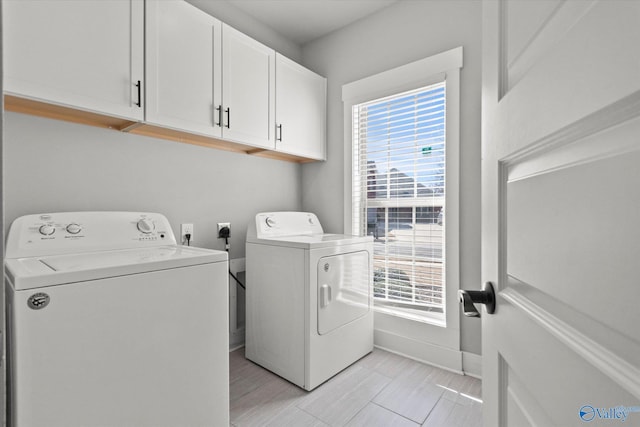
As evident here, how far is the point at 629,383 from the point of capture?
0.95 ft

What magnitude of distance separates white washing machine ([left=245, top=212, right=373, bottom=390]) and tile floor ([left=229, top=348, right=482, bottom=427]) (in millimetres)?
93

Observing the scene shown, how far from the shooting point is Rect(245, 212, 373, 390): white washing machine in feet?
6.01

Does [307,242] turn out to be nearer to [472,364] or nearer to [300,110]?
[300,110]

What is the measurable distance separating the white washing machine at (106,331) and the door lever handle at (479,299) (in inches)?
40.6

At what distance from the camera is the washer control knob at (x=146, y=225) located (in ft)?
5.48

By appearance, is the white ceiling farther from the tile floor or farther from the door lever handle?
the tile floor

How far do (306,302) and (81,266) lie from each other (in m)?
1.13

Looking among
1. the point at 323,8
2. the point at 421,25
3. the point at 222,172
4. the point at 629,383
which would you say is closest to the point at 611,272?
the point at 629,383

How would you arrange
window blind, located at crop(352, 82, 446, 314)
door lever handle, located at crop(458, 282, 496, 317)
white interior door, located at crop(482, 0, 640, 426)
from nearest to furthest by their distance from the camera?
white interior door, located at crop(482, 0, 640, 426) → door lever handle, located at crop(458, 282, 496, 317) → window blind, located at crop(352, 82, 446, 314)

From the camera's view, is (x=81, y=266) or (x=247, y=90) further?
(x=247, y=90)

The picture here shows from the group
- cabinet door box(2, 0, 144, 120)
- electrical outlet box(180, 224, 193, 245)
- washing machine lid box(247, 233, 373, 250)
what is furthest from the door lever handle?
electrical outlet box(180, 224, 193, 245)

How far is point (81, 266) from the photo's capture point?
1.06 meters

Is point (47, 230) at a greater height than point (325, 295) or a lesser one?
greater

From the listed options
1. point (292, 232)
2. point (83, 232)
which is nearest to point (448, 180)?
point (292, 232)
